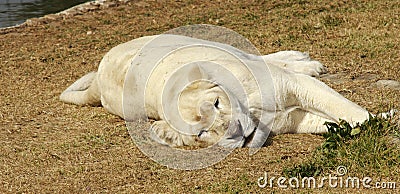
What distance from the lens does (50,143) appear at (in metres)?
5.47

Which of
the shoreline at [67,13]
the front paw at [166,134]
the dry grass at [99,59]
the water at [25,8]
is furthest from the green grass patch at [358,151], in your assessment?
the water at [25,8]

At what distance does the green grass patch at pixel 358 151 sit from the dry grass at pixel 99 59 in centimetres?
13

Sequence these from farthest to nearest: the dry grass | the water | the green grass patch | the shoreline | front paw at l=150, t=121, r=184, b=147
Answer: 1. the water
2. the shoreline
3. front paw at l=150, t=121, r=184, b=147
4. the dry grass
5. the green grass patch

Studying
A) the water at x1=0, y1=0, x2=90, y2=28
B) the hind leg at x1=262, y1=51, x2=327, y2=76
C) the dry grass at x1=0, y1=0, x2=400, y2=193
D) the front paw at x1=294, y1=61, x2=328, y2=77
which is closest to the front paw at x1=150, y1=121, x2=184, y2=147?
the dry grass at x1=0, y1=0, x2=400, y2=193

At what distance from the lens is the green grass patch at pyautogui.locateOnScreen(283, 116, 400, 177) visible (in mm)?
4195

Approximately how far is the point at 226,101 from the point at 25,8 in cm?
982

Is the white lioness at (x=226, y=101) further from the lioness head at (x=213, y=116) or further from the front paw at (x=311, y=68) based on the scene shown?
the front paw at (x=311, y=68)

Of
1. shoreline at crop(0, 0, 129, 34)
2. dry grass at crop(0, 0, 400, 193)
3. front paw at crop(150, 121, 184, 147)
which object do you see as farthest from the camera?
shoreline at crop(0, 0, 129, 34)

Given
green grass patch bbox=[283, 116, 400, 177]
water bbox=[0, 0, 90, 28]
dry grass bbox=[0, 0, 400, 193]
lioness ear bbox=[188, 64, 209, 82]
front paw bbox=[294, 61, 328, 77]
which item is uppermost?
lioness ear bbox=[188, 64, 209, 82]

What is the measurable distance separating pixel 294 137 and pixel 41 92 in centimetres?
336

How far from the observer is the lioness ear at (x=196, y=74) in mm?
4781

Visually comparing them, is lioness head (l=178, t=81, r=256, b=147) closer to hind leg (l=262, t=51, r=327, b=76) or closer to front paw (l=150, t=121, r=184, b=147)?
front paw (l=150, t=121, r=184, b=147)

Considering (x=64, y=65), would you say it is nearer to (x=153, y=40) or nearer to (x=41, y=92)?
(x=41, y=92)

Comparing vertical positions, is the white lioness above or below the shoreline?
above
